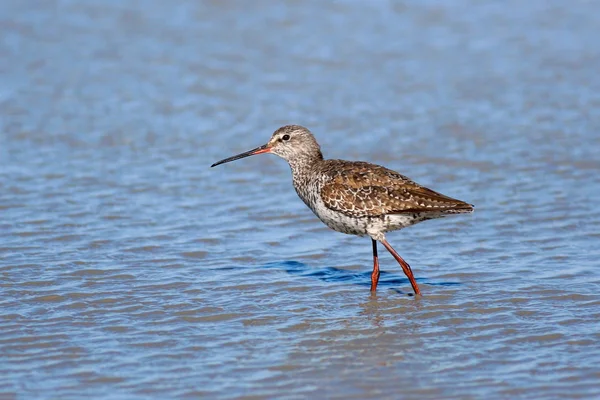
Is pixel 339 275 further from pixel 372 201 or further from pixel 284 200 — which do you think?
pixel 284 200

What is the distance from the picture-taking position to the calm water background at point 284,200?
7.07 meters

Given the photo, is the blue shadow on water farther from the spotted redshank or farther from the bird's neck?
the bird's neck

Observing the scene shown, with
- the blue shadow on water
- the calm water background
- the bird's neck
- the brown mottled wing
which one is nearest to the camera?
the calm water background

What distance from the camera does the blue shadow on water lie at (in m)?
9.09

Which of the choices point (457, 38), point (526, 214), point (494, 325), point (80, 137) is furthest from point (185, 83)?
point (494, 325)

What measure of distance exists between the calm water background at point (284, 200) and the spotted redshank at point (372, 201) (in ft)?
1.82

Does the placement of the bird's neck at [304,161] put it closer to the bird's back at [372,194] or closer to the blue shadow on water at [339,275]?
the bird's back at [372,194]

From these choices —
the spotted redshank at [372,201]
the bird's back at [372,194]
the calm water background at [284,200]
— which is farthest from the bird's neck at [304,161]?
the calm water background at [284,200]

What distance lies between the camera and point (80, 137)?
13.2 meters

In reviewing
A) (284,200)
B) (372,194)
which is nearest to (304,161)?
(372,194)

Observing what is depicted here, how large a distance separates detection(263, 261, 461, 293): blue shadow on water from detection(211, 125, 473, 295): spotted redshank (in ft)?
1.15

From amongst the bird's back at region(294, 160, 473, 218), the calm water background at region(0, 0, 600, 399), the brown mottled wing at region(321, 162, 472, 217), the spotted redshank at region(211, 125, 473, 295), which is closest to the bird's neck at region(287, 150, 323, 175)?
the spotted redshank at region(211, 125, 473, 295)

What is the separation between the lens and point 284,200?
11.3 meters

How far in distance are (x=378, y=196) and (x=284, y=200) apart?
9.01 ft
